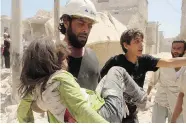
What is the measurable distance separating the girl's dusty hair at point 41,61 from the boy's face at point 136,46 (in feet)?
3.16

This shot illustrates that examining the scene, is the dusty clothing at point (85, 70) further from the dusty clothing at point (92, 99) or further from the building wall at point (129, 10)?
the building wall at point (129, 10)

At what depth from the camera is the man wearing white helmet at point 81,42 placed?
1.93 m

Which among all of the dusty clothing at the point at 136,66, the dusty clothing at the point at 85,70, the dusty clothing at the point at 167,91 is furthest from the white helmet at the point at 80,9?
the dusty clothing at the point at 167,91

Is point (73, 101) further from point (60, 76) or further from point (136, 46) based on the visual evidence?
point (136, 46)

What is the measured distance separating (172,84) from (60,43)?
2.67 metres

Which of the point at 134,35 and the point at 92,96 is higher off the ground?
the point at 134,35

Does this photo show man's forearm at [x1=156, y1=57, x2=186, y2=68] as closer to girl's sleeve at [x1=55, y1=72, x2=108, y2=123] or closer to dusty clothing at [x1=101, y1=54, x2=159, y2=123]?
dusty clothing at [x1=101, y1=54, x2=159, y2=123]

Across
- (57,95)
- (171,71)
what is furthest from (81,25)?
(171,71)

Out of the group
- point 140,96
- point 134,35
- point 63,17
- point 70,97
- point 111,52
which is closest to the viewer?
point 70,97

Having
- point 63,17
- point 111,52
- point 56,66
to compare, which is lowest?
point 111,52

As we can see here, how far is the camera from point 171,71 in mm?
3855

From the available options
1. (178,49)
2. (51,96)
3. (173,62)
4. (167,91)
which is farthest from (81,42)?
(167,91)

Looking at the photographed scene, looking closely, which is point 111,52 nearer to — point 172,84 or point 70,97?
point 172,84

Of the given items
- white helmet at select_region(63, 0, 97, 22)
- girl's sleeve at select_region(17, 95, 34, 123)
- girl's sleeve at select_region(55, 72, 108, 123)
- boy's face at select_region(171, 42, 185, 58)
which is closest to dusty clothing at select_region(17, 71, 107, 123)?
girl's sleeve at select_region(55, 72, 108, 123)
